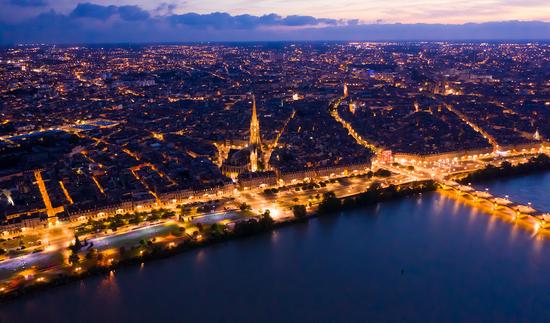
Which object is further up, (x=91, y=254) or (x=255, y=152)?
(x=255, y=152)

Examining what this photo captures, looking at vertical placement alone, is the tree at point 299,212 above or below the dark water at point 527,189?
above

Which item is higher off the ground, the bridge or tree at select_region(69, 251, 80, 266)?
tree at select_region(69, 251, 80, 266)

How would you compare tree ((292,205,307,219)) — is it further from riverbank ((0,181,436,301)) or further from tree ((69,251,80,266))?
tree ((69,251,80,266))

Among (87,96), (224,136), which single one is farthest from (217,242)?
(87,96)

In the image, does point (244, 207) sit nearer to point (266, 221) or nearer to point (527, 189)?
point (266, 221)

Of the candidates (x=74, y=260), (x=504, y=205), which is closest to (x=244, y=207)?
(x=74, y=260)

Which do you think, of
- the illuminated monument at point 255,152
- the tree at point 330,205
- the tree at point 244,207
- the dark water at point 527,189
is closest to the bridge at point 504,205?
the dark water at point 527,189

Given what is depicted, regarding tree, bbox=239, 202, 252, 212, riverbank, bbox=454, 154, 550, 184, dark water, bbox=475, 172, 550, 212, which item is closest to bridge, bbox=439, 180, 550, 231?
dark water, bbox=475, 172, 550, 212

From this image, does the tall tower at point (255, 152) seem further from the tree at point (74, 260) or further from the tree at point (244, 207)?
the tree at point (74, 260)
